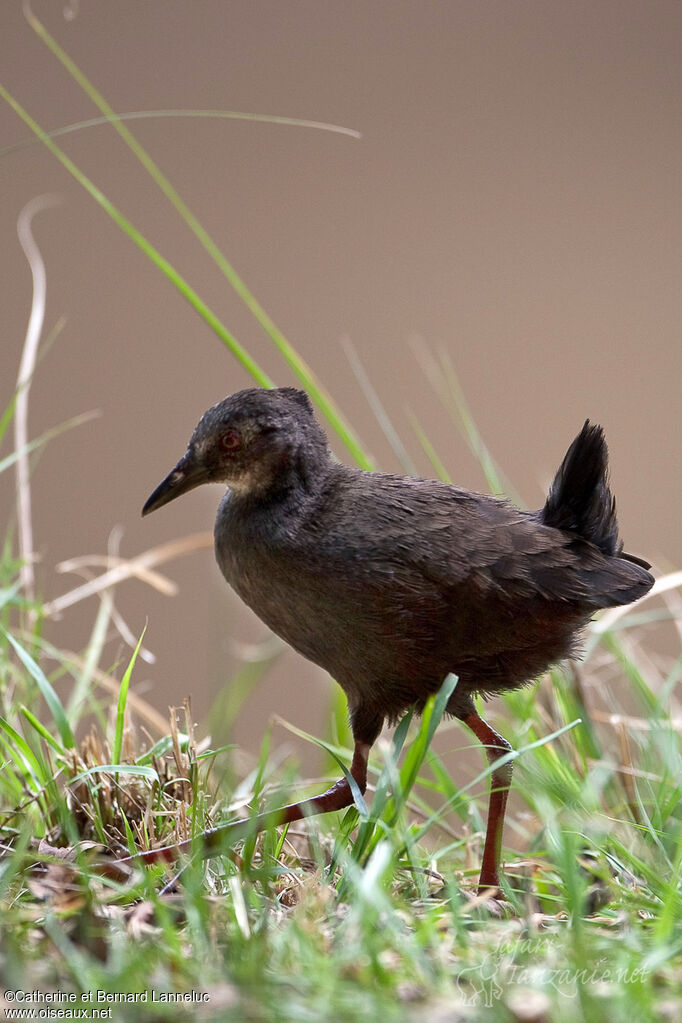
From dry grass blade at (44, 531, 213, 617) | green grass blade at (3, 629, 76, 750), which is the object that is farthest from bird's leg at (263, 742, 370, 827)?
dry grass blade at (44, 531, 213, 617)

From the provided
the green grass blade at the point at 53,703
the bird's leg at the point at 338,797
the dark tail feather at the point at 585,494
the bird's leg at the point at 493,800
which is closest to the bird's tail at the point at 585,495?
the dark tail feather at the point at 585,494

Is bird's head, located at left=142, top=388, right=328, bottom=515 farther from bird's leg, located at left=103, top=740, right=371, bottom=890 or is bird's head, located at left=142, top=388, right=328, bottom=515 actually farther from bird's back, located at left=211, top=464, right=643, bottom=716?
bird's leg, located at left=103, top=740, right=371, bottom=890

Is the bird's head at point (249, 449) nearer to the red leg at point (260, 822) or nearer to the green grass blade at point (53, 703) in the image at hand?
the green grass blade at point (53, 703)

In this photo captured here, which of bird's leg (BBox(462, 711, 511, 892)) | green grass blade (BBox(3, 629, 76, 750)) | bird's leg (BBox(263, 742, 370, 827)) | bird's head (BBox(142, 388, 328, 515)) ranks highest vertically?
bird's head (BBox(142, 388, 328, 515))

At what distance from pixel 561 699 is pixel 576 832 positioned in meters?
0.62

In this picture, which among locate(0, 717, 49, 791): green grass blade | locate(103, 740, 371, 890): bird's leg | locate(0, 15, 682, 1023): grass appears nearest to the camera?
locate(0, 15, 682, 1023): grass

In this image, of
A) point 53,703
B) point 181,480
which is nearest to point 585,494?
point 181,480

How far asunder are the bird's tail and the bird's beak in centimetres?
51

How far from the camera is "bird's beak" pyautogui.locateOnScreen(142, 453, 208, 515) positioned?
1455 mm

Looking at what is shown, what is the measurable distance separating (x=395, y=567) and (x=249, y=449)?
28 centimetres

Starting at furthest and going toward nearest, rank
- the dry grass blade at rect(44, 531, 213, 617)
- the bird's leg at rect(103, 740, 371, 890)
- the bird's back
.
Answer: the dry grass blade at rect(44, 531, 213, 617), the bird's back, the bird's leg at rect(103, 740, 371, 890)

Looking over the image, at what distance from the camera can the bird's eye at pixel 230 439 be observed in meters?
1.44

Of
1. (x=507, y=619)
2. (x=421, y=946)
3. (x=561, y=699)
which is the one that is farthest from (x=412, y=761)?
(x=561, y=699)

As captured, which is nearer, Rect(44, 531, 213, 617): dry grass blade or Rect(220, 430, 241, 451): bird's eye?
Rect(220, 430, 241, 451): bird's eye
